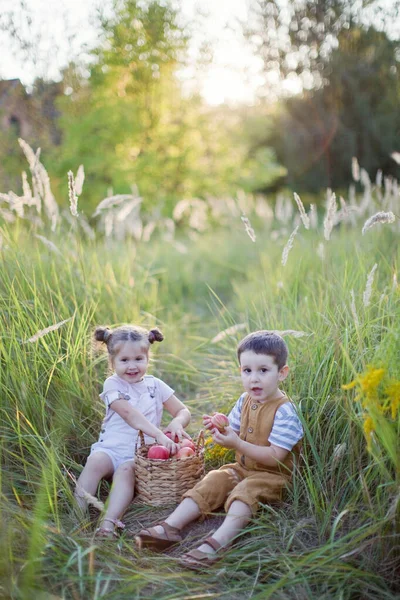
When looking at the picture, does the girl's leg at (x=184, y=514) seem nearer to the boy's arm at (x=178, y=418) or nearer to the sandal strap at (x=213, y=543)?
the sandal strap at (x=213, y=543)

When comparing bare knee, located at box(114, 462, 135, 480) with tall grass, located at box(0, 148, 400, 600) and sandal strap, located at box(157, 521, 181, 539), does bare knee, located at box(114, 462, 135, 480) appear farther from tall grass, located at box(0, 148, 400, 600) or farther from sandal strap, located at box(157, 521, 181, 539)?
sandal strap, located at box(157, 521, 181, 539)

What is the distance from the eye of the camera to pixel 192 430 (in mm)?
3906

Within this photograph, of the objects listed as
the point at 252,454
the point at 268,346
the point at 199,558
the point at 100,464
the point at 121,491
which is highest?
the point at 268,346

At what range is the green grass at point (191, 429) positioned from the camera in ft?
7.22

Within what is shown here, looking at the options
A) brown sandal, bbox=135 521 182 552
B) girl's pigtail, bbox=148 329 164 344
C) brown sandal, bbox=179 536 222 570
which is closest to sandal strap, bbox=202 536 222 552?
brown sandal, bbox=179 536 222 570

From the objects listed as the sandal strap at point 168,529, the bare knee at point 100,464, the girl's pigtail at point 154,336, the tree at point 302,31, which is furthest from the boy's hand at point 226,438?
the tree at point 302,31

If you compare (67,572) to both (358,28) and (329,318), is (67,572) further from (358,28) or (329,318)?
(358,28)

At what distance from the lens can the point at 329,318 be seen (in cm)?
348

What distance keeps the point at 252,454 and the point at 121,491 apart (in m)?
0.70

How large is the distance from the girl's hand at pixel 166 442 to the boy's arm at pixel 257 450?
15.0 inches

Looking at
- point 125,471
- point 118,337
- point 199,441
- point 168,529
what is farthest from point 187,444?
point 118,337

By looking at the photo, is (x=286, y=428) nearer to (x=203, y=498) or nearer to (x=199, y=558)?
(x=203, y=498)

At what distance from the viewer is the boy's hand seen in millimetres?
2736

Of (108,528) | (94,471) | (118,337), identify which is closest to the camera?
(108,528)
